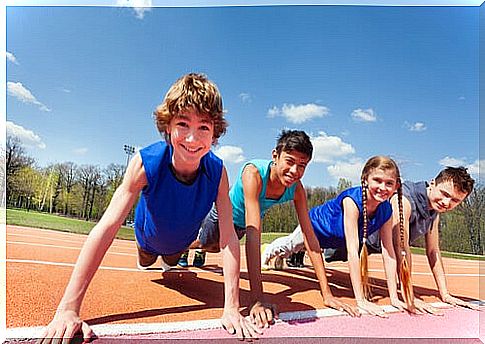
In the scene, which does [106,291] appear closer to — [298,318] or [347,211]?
[298,318]

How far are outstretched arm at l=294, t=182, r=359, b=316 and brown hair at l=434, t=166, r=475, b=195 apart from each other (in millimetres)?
764

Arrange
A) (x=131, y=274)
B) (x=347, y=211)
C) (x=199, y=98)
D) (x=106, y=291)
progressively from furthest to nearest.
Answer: (x=347, y=211)
(x=131, y=274)
(x=106, y=291)
(x=199, y=98)

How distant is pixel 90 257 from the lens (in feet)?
8.60

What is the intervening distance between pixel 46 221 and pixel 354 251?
5.57 ft

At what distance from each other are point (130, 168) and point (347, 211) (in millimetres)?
1298

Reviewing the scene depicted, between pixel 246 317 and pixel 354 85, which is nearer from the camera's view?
pixel 246 317

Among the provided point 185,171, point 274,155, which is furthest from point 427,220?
point 185,171

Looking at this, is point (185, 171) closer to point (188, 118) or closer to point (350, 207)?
point (188, 118)

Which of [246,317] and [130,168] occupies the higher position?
[130,168]

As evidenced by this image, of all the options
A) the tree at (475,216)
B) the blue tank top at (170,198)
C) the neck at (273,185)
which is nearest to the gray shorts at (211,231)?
the blue tank top at (170,198)

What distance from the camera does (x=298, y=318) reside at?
9.58 feet

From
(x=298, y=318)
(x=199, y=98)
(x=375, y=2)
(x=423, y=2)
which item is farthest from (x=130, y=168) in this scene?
(x=423, y=2)

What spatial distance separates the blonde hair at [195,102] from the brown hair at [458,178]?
131cm

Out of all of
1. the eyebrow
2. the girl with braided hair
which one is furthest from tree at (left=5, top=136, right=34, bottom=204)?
the girl with braided hair
